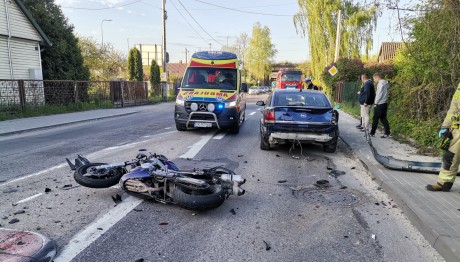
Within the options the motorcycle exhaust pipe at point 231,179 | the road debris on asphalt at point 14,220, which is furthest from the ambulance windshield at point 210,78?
the road debris on asphalt at point 14,220

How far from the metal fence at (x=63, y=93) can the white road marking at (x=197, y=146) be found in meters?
10.1

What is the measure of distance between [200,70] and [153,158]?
6643mm

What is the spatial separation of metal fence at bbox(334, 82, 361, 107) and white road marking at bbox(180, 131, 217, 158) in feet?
45.0

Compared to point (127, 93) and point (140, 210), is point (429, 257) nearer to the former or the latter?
point (140, 210)

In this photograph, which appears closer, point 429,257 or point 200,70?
point 429,257

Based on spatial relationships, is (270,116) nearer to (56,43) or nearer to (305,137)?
(305,137)

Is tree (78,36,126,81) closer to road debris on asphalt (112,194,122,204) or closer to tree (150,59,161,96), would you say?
tree (150,59,161,96)

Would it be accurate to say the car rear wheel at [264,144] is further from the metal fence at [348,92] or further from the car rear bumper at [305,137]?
the metal fence at [348,92]

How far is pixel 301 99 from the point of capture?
26.0ft

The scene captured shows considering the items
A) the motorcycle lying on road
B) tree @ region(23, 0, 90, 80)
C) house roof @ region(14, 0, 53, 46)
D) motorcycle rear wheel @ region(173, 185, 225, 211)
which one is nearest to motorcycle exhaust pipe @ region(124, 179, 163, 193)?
the motorcycle lying on road

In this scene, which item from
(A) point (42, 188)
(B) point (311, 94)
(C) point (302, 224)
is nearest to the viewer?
(C) point (302, 224)

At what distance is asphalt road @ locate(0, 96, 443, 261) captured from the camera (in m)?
3.16

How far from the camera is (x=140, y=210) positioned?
13.4ft

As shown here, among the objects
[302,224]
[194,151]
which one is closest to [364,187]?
[302,224]
